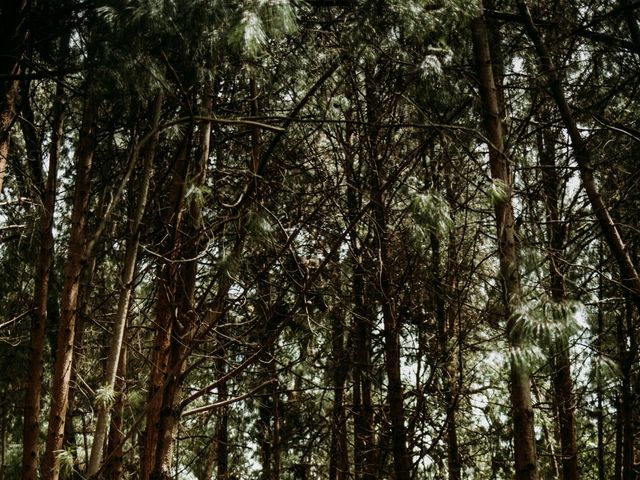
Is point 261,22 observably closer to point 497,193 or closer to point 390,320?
point 497,193

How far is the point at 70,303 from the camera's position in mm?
5688

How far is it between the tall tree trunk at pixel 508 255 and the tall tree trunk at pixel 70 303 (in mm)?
3387

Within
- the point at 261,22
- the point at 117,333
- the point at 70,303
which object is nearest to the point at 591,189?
the point at 261,22

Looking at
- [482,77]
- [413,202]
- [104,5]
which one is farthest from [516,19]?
[104,5]

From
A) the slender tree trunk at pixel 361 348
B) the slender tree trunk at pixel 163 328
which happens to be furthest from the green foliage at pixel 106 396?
the slender tree trunk at pixel 361 348

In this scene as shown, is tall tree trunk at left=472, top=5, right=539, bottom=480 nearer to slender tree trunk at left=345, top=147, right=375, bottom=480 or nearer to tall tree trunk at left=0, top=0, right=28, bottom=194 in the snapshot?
slender tree trunk at left=345, top=147, right=375, bottom=480

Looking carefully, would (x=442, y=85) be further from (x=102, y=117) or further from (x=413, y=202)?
(x=102, y=117)

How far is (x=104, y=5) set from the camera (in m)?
4.16

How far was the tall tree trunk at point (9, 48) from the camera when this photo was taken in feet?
15.6

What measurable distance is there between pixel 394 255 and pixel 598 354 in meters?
3.08

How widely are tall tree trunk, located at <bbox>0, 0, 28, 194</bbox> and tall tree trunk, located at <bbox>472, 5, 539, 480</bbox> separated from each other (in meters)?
3.51

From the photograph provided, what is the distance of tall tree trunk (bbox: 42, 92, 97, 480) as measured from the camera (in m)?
5.68

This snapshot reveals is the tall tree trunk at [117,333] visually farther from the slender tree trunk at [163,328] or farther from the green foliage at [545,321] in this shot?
the green foliage at [545,321]

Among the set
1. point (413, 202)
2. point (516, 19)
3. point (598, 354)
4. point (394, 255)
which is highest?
point (516, 19)
